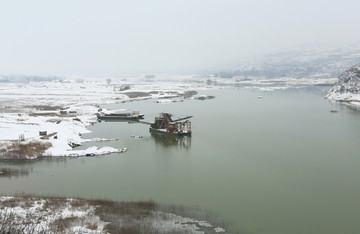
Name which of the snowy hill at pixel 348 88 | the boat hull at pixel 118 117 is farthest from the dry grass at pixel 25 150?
the snowy hill at pixel 348 88

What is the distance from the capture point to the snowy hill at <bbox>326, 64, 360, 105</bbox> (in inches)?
2243

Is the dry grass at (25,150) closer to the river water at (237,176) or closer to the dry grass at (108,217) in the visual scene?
the river water at (237,176)

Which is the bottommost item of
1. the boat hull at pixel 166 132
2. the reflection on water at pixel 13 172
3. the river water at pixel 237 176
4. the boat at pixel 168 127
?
the river water at pixel 237 176

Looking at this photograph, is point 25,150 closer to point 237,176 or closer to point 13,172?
point 13,172

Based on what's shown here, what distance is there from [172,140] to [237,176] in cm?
1083

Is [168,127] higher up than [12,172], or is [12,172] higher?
[168,127]

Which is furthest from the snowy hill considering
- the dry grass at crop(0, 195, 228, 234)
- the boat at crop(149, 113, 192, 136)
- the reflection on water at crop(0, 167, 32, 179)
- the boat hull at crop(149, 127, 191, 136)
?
the reflection on water at crop(0, 167, 32, 179)

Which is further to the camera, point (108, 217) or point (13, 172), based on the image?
point (13, 172)

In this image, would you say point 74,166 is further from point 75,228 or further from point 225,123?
point 225,123

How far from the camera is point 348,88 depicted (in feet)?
198

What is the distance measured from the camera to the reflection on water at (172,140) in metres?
25.4

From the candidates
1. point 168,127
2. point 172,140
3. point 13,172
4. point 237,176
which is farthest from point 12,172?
point 168,127

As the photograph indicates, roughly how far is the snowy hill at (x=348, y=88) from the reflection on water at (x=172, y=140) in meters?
39.2

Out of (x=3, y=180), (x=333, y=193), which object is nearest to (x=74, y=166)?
(x=3, y=180)
